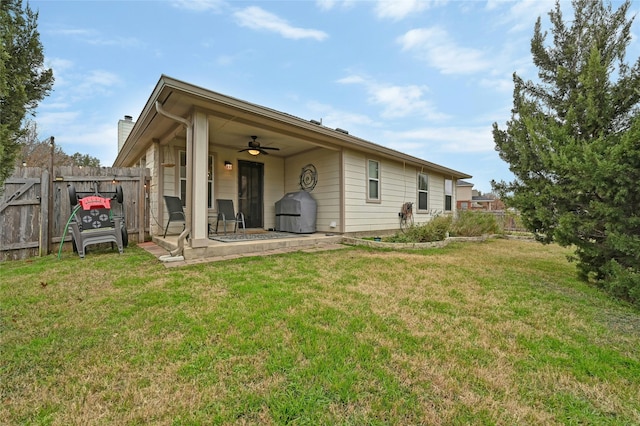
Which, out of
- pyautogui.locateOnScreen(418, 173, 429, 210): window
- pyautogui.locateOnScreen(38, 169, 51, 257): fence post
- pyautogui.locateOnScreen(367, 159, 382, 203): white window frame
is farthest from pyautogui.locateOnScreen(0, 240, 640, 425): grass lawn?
pyautogui.locateOnScreen(418, 173, 429, 210): window

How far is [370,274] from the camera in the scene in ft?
11.8

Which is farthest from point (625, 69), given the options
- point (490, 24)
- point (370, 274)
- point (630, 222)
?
point (490, 24)

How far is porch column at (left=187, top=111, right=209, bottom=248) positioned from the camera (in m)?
4.15

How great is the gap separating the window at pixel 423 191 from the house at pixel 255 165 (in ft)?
0.11

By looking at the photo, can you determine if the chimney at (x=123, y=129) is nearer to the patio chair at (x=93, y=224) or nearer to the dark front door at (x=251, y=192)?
the dark front door at (x=251, y=192)

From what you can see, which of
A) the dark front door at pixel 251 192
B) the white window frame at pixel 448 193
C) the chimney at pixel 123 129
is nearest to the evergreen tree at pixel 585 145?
the dark front door at pixel 251 192

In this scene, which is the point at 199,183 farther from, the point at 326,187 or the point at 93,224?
the point at 326,187

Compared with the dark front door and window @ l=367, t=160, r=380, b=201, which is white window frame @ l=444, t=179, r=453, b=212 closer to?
window @ l=367, t=160, r=380, b=201

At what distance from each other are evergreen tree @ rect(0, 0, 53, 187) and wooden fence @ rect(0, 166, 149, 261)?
320 centimetres

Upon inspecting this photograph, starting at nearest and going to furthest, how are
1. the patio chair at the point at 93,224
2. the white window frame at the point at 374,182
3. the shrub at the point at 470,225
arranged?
the patio chair at the point at 93,224
the white window frame at the point at 374,182
the shrub at the point at 470,225

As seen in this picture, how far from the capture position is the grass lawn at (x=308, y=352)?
1.27m

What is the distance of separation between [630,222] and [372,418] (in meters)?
3.33

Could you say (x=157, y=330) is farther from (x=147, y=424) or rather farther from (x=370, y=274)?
(x=370, y=274)

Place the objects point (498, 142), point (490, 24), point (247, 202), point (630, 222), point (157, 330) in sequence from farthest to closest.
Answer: point (247, 202), point (490, 24), point (498, 142), point (630, 222), point (157, 330)
